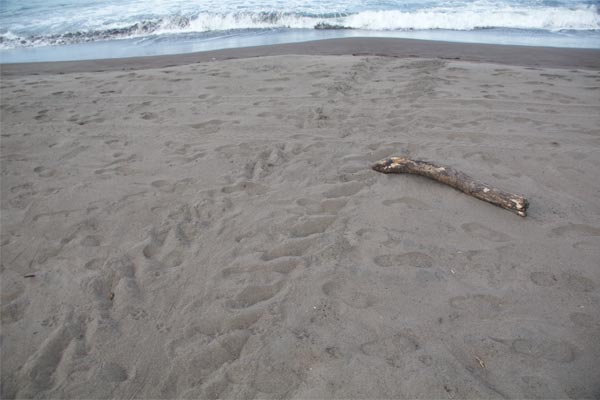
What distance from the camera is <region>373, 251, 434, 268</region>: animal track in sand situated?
7.76ft

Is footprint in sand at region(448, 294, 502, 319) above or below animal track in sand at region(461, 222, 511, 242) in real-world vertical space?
below

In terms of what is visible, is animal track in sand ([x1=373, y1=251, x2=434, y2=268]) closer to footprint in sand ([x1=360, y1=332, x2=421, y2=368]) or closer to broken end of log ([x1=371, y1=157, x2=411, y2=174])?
footprint in sand ([x1=360, y1=332, x2=421, y2=368])

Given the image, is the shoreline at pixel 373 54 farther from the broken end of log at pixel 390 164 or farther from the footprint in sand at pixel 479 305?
the footprint in sand at pixel 479 305

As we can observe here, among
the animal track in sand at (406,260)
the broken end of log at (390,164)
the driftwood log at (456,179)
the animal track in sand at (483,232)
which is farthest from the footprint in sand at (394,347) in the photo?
the broken end of log at (390,164)

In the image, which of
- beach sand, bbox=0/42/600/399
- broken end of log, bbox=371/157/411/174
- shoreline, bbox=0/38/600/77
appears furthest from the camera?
shoreline, bbox=0/38/600/77

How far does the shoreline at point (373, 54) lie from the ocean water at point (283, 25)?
3.21ft

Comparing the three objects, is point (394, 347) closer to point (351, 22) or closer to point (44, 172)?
point (44, 172)

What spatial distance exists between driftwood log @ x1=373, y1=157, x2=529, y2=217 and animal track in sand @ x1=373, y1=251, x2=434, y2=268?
0.83 m

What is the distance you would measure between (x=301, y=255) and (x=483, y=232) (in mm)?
1220

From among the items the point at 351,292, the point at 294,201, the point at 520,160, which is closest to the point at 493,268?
the point at 351,292

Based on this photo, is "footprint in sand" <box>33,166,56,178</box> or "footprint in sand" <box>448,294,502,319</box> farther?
"footprint in sand" <box>33,166,56,178</box>

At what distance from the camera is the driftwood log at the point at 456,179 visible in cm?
277

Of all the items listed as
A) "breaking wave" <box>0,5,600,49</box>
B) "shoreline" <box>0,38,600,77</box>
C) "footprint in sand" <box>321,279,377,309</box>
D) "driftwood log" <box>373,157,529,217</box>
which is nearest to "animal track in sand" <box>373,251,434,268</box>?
"footprint in sand" <box>321,279,377,309</box>

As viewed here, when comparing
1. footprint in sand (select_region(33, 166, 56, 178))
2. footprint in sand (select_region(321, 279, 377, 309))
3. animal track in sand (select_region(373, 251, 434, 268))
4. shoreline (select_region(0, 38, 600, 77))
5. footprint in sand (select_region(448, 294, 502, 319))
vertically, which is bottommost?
footprint in sand (select_region(448, 294, 502, 319))
